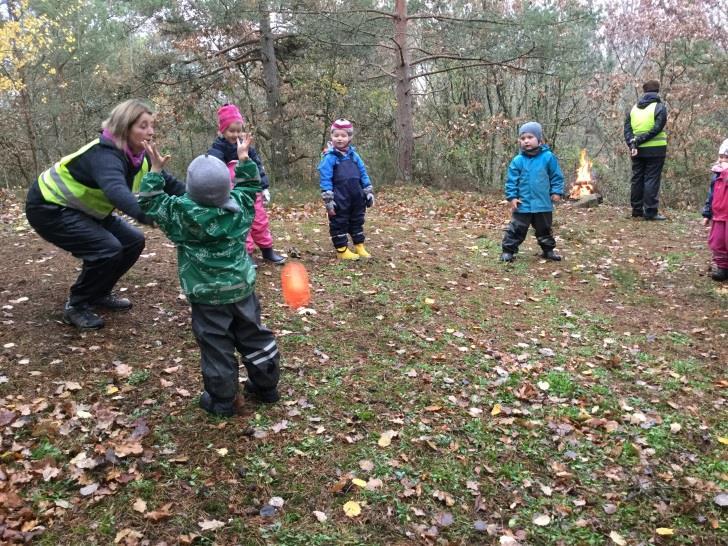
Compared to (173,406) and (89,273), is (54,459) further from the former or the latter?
(89,273)

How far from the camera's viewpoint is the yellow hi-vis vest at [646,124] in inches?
421

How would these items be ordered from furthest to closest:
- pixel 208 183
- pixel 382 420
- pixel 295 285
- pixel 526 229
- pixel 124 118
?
pixel 526 229
pixel 295 285
pixel 124 118
pixel 382 420
pixel 208 183

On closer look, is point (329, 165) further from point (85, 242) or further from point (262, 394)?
point (262, 394)

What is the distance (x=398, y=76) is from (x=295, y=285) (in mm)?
9914

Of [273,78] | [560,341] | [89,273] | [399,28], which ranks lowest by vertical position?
[560,341]

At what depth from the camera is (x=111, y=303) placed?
5.61 meters

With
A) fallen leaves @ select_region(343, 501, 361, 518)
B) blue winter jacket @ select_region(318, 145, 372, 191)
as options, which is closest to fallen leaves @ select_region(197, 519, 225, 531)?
fallen leaves @ select_region(343, 501, 361, 518)

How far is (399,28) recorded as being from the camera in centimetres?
1449

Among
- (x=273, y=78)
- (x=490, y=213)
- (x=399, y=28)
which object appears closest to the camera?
(x=490, y=213)

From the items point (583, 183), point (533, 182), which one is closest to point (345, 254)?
point (533, 182)

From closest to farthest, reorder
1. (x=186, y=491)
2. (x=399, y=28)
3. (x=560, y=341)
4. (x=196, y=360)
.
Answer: (x=186, y=491) < (x=196, y=360) < (x=560, y=341) < (x=399, y=28)

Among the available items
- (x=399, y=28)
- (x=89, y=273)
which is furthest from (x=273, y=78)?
(x=89, y=273)

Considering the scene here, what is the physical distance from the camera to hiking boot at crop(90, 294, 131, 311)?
18.3ft

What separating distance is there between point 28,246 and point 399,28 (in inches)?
413
